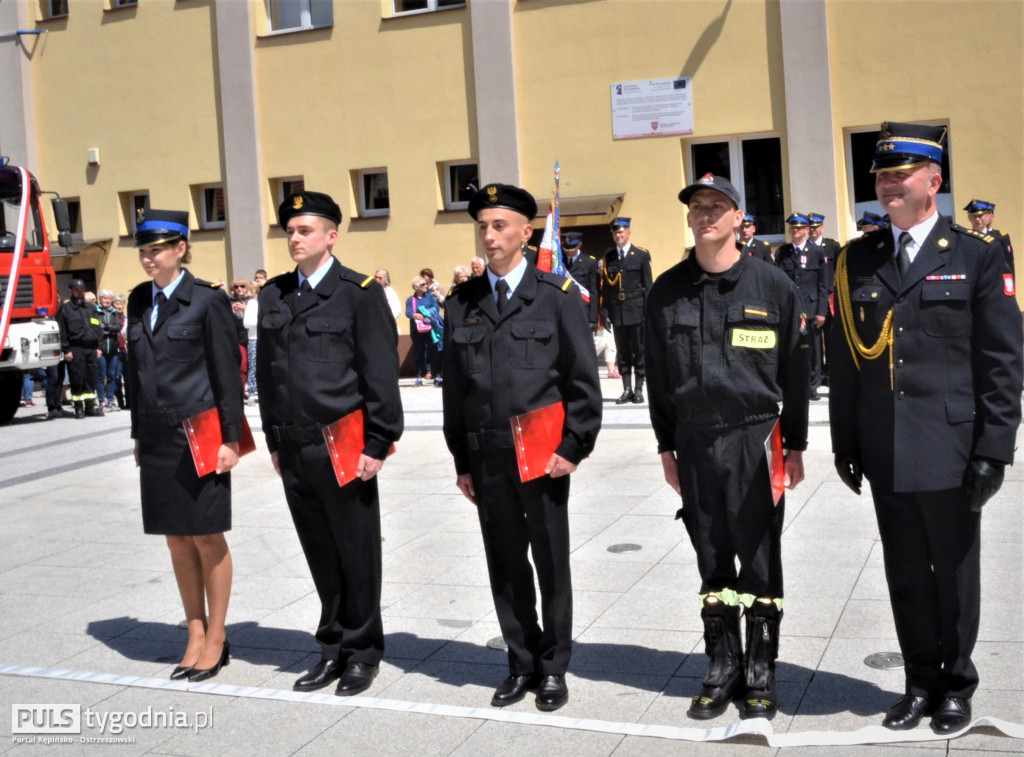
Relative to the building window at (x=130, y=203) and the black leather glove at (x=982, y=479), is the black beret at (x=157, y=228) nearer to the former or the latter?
the black leather glove at (x=982, y=479)

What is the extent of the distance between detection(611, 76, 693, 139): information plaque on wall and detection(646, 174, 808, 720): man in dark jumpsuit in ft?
47.3

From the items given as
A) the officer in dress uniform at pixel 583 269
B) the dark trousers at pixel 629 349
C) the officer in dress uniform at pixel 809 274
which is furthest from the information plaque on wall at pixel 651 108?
the dark trousers at pixel 629 349

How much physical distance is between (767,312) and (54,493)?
797cm

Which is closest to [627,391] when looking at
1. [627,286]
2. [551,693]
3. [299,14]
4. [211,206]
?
[627,286]

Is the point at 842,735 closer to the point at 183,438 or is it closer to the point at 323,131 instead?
the point at 183,438

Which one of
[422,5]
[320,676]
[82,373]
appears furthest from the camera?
[422,5]

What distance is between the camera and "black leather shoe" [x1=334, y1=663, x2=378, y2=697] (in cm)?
543

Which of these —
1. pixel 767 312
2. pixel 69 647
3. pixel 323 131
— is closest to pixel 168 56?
pixel 323 131

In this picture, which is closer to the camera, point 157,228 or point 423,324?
point 157,228

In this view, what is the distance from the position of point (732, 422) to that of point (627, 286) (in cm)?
1043

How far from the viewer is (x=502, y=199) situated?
511cm

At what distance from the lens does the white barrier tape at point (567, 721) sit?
454cm

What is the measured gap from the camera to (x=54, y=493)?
11023mm

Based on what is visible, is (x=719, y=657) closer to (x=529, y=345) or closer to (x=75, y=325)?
(x=529, y=345)
